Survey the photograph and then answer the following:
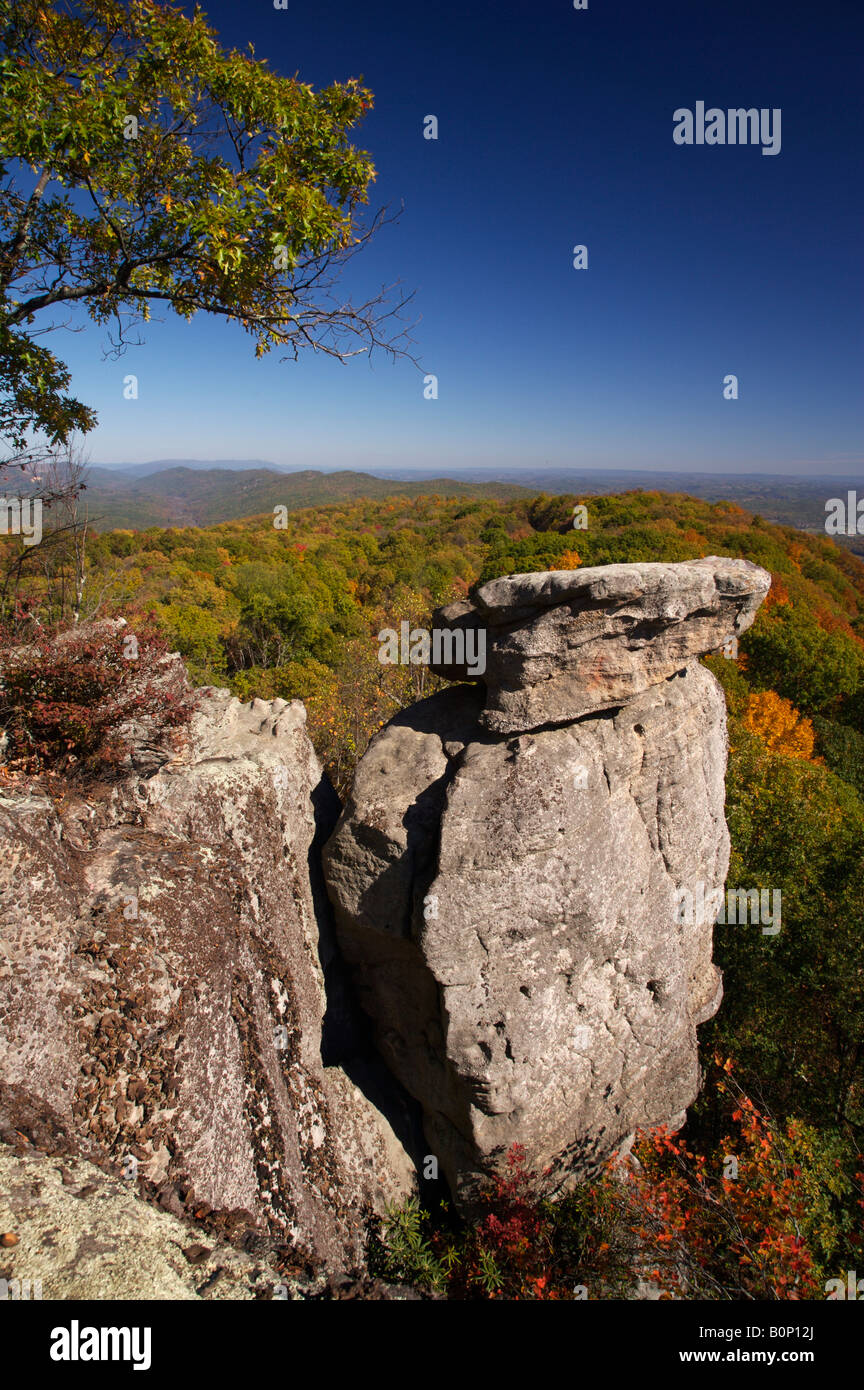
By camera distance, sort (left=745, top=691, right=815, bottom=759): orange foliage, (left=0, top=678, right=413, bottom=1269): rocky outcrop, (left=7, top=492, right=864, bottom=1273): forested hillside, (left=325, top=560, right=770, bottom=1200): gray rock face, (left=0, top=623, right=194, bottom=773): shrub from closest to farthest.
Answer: (left=0, top=678, right=413, bottom=1269): rocky outcrop → (left=0, top=623, right=194, bottom=773): shrub → (left=325, top=560, right=770, bottom=1200): gray rock face → (left=7, top=492, right=864, bottom=1273): forested hillside → (left=745, top=691, right=815, bottom=759): orange foliage

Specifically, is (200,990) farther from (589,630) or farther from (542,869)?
(589,630)

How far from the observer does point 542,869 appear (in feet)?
26.3

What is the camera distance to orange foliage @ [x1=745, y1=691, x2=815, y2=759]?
88.3 feet

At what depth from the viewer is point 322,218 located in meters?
7.10

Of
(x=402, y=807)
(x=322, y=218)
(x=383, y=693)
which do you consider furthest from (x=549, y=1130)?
(x=383, y=693)

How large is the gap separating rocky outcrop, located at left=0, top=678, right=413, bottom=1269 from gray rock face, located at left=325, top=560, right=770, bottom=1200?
91 centimetres

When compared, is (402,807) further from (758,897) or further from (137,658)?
(758,897)

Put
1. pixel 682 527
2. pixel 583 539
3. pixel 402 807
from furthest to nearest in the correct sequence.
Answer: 1. pixel 682 527
2. pixel 583 539
3. pixel 402 807

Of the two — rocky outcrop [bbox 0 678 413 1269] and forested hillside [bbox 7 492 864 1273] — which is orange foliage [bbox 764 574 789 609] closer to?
forested hillside [bbox 7 492 864 1273]

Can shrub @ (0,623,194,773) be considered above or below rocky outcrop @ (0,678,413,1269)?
above

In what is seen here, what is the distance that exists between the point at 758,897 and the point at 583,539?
46.7m

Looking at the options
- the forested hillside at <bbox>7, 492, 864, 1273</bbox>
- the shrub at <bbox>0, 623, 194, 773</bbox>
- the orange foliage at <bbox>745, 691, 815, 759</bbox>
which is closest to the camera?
the shrub at <bbox>0, 623, 194, 773</bbox>

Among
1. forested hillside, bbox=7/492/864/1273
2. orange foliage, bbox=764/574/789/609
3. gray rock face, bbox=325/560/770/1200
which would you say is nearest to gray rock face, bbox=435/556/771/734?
gray rock face, bbox=325/560/770/1200
